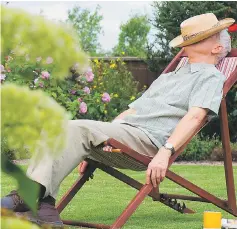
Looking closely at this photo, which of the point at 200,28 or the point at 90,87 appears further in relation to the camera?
the point at 90,87

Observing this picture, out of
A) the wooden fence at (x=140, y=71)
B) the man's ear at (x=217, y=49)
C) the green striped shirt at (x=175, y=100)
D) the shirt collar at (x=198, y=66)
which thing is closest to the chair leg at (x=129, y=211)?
the green striped shirt at (x=175, y=100)

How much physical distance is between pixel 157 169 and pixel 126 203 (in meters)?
2.22

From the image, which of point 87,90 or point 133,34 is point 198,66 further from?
point 133,34

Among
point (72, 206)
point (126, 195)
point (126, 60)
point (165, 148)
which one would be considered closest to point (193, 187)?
point (165, 148)

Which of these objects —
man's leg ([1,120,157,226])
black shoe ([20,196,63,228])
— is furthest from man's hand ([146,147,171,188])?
black shoe ([20,196,63,228])

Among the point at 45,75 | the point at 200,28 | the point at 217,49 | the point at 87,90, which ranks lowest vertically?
the point at 87,90

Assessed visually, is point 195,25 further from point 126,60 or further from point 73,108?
point 126,60

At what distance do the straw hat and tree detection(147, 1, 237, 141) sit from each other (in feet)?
24.5

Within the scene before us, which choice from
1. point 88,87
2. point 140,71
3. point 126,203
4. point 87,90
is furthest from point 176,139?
point 140,71

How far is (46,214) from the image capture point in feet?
12.7

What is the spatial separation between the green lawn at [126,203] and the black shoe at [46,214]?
975 millimetres

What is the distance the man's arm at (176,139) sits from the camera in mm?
4035

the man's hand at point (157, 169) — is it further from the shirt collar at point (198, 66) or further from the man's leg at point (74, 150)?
the shirt collar at point (198, 66)

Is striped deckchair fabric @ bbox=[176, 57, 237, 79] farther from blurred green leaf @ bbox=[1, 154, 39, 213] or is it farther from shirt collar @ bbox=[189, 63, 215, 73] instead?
blurred green leaf @ bbox=[1, 154, 39, 213]
